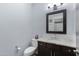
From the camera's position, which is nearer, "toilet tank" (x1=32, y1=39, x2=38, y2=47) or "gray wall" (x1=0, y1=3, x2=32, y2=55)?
"gray wall" (x1=0, y1=3, x2=32, y2=55)

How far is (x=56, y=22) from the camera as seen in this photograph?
1440 millimetres

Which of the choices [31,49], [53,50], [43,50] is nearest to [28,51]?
[31,49]

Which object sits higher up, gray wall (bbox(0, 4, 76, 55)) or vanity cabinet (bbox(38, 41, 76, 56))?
gray wall (bbox(0, 4, 76, 55))

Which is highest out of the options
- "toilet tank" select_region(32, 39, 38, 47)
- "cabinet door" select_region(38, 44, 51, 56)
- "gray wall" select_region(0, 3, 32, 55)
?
"gray wall" select_region(0, 3, 32, 55)

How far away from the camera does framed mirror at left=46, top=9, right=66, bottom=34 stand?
140cm

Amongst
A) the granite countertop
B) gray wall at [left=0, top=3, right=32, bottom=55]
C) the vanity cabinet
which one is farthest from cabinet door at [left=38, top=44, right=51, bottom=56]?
gray wall at [left=0, top=3, right=32, bottom=55]

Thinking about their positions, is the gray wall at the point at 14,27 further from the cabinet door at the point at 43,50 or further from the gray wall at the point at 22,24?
the cabinet door at the point at 43,50

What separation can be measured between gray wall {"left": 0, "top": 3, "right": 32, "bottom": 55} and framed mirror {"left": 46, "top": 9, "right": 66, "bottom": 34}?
0.30m

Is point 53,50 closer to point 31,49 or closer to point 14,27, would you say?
point 31,49

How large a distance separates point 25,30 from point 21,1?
1.39ft

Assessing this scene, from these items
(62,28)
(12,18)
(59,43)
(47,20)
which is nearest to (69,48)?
(59,43)

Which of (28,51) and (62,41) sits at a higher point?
(62,41)

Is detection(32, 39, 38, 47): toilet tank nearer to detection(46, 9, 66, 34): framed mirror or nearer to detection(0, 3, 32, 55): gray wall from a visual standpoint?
detection(0, 3, 32, 55): gray wall

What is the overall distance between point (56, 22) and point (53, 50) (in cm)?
43
